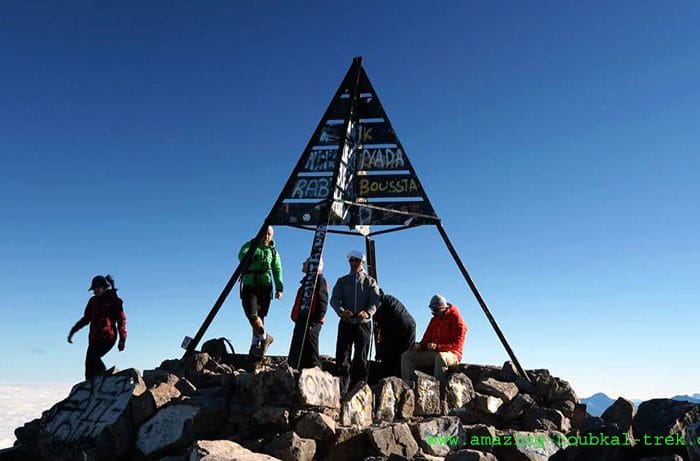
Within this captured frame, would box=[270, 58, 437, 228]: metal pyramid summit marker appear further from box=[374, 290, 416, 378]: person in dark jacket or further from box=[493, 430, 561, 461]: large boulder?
box=[493, 430, 561, 461]: large boulder

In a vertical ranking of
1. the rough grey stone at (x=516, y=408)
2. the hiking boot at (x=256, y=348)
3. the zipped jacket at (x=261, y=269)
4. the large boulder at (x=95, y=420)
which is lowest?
the large boulder at (x=95, y=420)

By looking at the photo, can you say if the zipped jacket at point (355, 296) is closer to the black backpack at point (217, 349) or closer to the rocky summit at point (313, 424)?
the rocky summit at point (313, 424)

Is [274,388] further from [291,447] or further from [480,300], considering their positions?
[480,300]

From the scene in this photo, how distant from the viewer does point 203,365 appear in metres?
9.01

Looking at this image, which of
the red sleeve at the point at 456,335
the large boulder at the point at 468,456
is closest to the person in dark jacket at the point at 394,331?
the red sleeve at the point at 456,335

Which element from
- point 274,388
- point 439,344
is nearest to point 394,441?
point 274,388

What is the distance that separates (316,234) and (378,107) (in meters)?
3.35

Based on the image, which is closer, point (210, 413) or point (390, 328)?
point (210, 413)

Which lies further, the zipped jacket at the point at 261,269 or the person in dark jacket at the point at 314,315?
the zipped jacket at the point at 261,269

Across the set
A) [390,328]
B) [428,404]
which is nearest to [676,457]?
[428,404]

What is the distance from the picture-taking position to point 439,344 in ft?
30.8

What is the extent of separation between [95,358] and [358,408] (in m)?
4.68

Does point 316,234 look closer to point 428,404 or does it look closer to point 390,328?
point 390,328

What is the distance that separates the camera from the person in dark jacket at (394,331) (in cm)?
965
